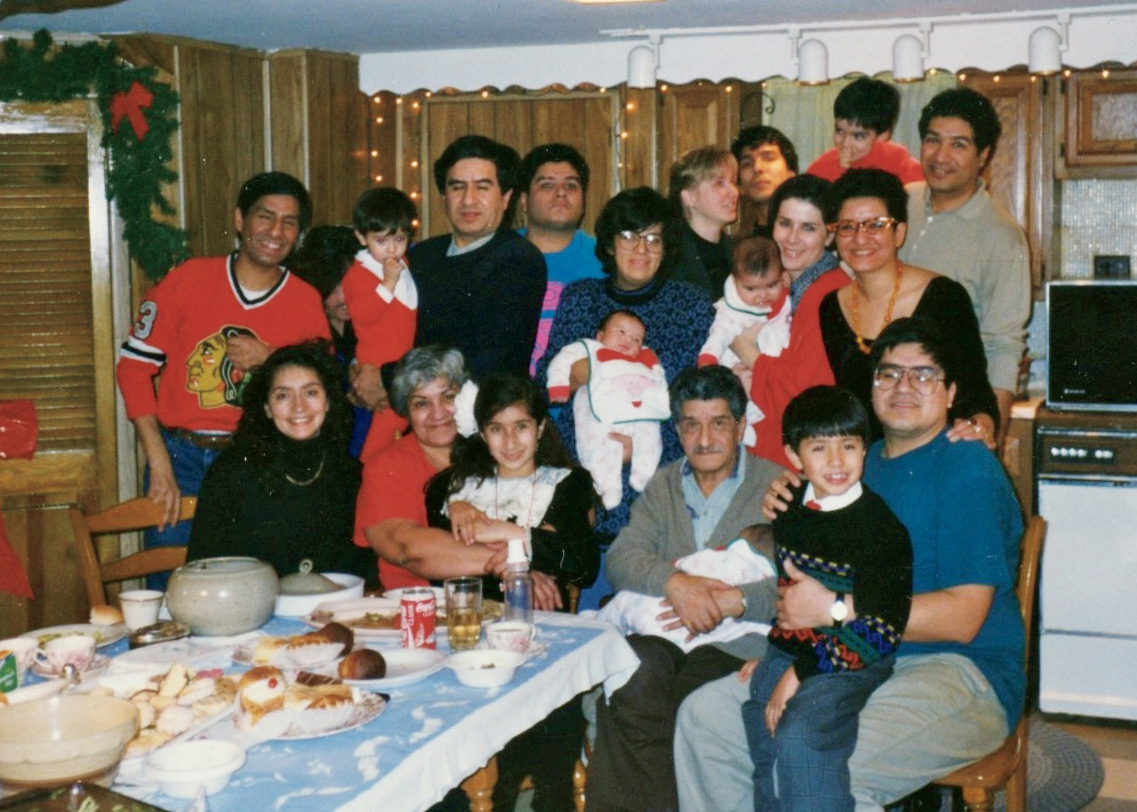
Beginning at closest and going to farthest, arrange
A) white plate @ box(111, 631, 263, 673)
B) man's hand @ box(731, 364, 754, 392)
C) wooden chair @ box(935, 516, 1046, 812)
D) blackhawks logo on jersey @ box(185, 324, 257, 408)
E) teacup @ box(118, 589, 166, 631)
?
white plate @ box(111, 631, 263, 673) → teacup @ box(118, 589, 166, 631) → wooden chair @ box(935, 516, 1046, 812) → man's hand @ box(731, 364, 754, 392) → blackhawks logo on jersey @ box(185, 324, 257, 408)

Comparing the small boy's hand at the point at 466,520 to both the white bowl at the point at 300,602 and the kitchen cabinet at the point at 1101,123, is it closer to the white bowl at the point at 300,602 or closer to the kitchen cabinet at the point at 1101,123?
A: the white bowl at the point at 300,602

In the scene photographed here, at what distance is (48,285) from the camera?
4.48 metres

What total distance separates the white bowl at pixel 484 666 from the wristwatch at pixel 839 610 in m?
0.62

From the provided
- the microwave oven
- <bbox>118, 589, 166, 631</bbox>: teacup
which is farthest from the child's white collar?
the microwave oven

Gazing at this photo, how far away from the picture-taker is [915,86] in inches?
182

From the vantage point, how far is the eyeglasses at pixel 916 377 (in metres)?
2.45

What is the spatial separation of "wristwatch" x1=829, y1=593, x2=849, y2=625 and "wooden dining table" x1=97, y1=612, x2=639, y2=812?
1.49ft

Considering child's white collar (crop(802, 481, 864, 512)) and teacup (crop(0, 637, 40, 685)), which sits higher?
child's white collar (crop(802, 481, 864, 512))

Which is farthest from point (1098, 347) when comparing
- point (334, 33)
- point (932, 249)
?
point (334, 33)

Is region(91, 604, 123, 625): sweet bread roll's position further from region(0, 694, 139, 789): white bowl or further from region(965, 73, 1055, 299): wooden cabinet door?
region(965, 73, 1055, 299): wooden cabinet door

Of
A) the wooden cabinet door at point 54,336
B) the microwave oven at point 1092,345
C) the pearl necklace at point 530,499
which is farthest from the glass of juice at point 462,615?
the microwave oven at point 1092,345

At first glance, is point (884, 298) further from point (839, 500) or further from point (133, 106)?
point (133, 106)

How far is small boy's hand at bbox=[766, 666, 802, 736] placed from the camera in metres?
2.35

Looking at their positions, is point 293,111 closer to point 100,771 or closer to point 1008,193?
point 1008,193
